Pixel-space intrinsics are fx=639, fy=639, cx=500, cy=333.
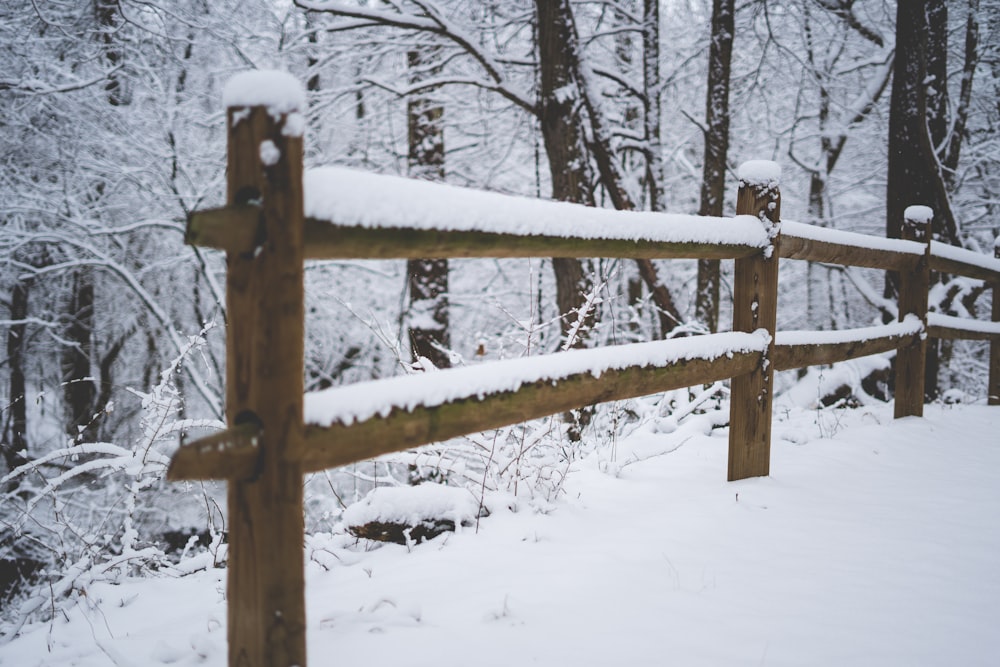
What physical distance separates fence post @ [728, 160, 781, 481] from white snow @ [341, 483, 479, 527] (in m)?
1.34

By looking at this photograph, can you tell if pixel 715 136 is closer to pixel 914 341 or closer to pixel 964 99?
pixel 964 99

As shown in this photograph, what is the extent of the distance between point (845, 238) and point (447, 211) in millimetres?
2956

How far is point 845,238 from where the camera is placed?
3678 mm

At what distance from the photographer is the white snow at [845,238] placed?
3250 mm

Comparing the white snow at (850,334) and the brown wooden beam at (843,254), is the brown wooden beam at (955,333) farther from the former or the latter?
the brown wooden beam at (843,254)

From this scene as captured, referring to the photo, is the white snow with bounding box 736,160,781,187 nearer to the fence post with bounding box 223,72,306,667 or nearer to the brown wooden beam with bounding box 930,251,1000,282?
the fence post with bounding box 223,72,306,667

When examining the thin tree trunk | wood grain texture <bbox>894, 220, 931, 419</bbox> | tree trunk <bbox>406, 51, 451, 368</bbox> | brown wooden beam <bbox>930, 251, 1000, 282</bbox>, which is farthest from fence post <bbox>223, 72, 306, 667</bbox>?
the thin tree trunk

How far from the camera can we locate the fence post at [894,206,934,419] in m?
4.56

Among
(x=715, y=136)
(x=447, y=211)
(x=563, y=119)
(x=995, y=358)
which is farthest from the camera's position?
(x=715, y=136)

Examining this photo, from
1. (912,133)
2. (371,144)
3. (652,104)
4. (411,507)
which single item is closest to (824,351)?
(411,507)

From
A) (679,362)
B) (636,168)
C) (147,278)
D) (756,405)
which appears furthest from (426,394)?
(636,168)

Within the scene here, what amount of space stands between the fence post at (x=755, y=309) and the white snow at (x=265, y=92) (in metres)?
2.29

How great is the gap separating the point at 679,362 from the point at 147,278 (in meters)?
9.32

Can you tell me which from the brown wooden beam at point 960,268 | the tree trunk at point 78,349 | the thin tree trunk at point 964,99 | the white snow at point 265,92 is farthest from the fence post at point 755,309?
the tree trunk at point 78,349
